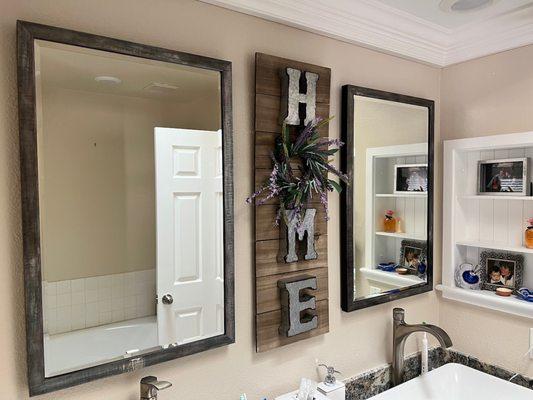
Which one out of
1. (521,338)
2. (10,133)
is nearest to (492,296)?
(521,338)

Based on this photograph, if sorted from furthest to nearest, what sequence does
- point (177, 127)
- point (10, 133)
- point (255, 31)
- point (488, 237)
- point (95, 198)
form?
point (488, 237) < point (255, 31) < point (177, 127) < point (95, 198) < point (10, 133)

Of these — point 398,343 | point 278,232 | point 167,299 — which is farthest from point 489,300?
point 167,299

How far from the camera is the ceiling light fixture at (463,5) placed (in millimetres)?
1590

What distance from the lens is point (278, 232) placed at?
148cm

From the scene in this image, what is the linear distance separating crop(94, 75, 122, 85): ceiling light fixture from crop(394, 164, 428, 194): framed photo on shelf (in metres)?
1.20

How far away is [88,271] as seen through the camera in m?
1.16

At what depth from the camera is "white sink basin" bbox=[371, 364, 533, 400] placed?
1665 millimetres

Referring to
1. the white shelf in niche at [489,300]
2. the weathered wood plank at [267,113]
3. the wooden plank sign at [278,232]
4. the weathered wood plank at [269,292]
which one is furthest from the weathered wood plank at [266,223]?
the white shelf in niche at [489,300]

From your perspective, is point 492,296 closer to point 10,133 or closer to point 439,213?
point 439,213

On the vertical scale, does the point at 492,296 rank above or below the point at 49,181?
below

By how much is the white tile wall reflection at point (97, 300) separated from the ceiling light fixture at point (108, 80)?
534 millimetres

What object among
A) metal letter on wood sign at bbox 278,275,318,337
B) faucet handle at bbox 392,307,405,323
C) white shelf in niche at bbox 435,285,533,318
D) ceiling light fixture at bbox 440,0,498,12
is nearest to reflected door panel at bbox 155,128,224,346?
metal letter on wood sign at bbox 278,275,318,337

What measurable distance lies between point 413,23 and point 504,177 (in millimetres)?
772

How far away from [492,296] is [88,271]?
1.64m
